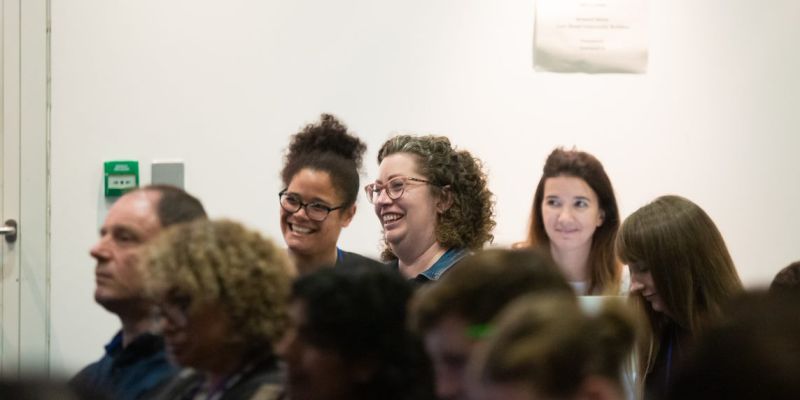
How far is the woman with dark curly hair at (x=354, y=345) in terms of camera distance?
5.21ft

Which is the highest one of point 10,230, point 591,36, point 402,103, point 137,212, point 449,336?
point 591,36

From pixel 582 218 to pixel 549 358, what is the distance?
2.89 meters

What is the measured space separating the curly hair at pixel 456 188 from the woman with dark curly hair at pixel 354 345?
5.50 feet

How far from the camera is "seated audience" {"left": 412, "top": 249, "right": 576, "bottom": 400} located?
158cm

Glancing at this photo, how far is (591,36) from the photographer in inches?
173

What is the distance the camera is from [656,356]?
2869 mm

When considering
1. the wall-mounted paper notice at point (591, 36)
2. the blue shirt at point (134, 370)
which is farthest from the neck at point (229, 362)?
the wall-mounted paper notice at point (591, 36)

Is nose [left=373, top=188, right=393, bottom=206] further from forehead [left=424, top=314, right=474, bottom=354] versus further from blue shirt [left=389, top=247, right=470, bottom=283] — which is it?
forehead [left=424, top=314, right=474, bottom=354]

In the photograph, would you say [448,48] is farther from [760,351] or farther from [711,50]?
[760,351]

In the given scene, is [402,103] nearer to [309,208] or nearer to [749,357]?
[309,208]

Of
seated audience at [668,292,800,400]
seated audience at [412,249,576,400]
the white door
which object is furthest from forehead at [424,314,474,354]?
the white door

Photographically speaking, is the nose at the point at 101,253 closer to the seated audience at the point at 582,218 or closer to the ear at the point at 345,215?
the ear at the point at 345,215

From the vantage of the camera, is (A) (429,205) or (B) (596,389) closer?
(B) (596,389)

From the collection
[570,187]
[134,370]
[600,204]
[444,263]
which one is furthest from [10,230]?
[600,204]
